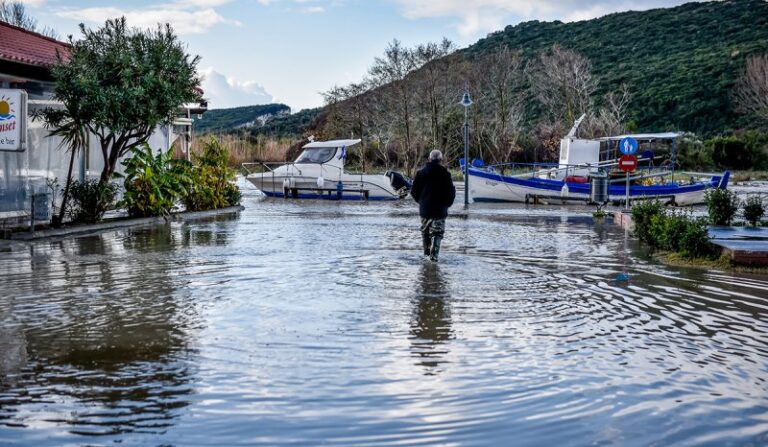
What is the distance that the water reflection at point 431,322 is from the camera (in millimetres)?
7157

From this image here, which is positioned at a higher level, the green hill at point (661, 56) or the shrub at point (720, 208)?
the green hill at point (661, 56)

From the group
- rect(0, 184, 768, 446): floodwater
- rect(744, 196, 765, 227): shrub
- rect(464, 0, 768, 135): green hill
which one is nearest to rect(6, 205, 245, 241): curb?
rect(0, 184, 768, 446): floodwater

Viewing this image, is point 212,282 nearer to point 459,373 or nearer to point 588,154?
point 459,373

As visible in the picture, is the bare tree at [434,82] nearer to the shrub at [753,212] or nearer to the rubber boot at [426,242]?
the shrub at [753,212]

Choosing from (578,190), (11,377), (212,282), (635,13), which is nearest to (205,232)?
(212,282)

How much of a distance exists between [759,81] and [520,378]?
67.1 meters

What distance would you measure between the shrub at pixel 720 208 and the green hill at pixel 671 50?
2206 inches

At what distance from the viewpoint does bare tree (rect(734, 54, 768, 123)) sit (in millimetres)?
66625

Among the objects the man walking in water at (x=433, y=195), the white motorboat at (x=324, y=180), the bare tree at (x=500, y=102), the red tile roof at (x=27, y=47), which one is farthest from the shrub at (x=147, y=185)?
the bare tree at (x=500, y=102)

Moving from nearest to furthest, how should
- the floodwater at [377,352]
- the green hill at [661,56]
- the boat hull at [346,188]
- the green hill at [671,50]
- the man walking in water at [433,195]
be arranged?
1. the floodwater at [377,352]
2. the man walking in water at [433,195]
3. the boat hull at [346,188]
4. the green hill at [661,56]
5. the green hill at [671,50]

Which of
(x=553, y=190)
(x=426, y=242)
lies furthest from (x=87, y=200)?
(x=553, y=190)

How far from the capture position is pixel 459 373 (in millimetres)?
6598

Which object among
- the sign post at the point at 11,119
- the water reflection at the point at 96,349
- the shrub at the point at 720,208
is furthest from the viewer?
the shrub at the point at 720,208

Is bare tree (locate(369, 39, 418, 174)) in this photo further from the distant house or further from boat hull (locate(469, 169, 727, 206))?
the distant house
